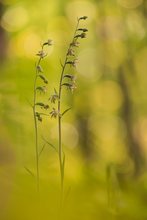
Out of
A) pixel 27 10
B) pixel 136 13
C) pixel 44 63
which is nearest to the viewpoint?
pixel 44 63

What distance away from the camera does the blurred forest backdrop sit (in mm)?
777

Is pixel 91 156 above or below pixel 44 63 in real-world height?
below

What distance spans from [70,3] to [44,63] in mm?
604

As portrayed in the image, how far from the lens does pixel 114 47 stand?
1805 millimetres

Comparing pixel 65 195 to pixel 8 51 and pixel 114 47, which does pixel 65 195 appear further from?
pixel 114 47

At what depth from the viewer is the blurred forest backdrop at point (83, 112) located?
0.78 metres

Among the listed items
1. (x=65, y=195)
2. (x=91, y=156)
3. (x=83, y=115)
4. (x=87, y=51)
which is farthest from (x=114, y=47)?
(x=65, y=195)

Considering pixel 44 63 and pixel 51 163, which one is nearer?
pixel 51 163

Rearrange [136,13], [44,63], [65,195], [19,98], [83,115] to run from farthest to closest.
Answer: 1. [83,115]
2. [136,13]
3. [44,63]
4. [19,98]
5. [65,195]

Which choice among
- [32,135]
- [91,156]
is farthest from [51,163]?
[91,156]

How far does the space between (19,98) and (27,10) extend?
2.11 ft

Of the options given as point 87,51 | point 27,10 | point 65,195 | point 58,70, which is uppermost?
point 27,10

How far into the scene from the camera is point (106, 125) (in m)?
2.06

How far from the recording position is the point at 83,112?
2064 mm
